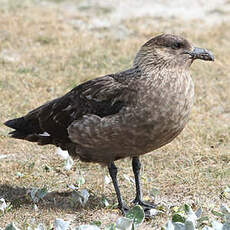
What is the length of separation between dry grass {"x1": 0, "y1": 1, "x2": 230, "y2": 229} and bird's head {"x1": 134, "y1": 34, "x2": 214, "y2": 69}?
1103mm

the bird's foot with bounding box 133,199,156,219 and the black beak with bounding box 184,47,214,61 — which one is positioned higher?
the black beak with bounding box 184,47,214,61

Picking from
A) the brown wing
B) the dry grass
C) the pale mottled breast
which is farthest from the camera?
the dry grass

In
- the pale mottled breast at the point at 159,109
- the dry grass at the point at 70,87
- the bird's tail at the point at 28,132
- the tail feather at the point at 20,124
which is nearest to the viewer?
the pale mottled breast at the point at 159,109

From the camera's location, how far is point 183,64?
4297mm

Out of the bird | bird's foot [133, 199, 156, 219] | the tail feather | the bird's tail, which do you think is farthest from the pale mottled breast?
the tail feather

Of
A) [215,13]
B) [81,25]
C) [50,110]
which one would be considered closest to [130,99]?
[50,110]

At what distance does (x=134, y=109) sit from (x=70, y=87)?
3267 mm

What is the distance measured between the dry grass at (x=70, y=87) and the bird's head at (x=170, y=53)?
1.10 metres

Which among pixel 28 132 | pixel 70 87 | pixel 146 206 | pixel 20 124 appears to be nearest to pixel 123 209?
pixel 146 206

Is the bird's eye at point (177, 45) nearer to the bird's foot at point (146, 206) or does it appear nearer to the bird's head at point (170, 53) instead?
the bird's head at point (170, 53)

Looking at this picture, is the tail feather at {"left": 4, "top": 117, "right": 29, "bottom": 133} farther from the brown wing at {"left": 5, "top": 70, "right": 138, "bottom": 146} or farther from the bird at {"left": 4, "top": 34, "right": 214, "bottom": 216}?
the bird at {"left": 4, "top": 34, "right": 214, "bottom": 216}

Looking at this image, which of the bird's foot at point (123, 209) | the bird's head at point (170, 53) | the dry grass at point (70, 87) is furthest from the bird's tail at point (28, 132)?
the bird's head at point (170, 53)

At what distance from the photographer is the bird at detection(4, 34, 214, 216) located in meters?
4.08

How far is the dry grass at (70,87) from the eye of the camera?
4.63 m
